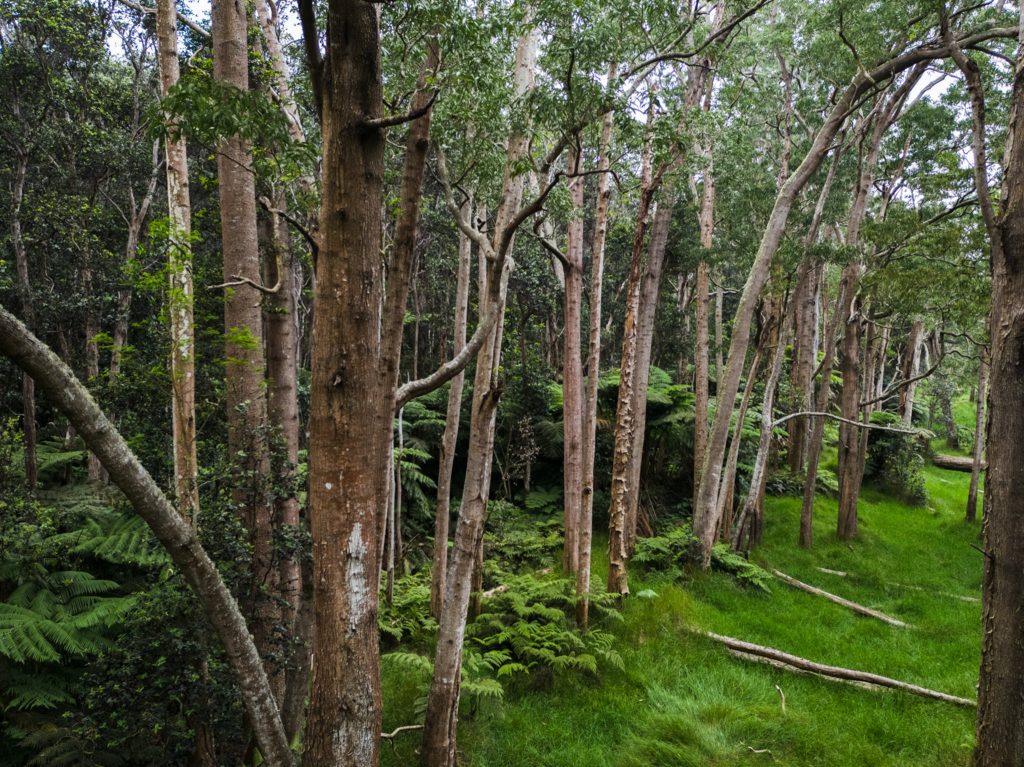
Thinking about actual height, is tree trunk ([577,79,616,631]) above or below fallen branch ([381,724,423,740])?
above

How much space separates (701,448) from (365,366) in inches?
426

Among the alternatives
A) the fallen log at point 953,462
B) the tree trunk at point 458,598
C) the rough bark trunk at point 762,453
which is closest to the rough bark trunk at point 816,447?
the rough bark trunk at point 762,453

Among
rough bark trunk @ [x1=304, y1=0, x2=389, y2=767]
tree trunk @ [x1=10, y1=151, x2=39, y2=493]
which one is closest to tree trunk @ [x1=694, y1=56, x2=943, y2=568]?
rough bark trunk @ [x1=304, y1=0, x2=389, y2=767]

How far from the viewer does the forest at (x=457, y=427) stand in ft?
9.46

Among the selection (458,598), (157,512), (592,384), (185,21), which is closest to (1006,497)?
(458,598)

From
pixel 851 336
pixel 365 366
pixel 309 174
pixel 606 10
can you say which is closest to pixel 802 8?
pixel 851 336

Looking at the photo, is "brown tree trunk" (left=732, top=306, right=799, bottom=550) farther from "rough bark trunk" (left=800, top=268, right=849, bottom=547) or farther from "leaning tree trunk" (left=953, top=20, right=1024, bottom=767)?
"leaning tree trunk" (left=953, top=20, right=1024, bottom=767)

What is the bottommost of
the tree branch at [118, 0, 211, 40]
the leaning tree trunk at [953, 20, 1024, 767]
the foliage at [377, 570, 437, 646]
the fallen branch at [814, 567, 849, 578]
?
the fallen branch at [814, 567, 849, 578]

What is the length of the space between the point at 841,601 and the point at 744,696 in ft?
14.2

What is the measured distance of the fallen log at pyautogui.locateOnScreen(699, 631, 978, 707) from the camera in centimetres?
641

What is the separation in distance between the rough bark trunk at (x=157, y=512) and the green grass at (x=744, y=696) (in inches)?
105

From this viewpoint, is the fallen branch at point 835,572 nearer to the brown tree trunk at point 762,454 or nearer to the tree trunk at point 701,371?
the brown tree trunk at point 762,454

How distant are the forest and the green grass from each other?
0.15 ft

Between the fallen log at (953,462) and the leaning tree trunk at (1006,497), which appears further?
the fallen log at (953,462)
